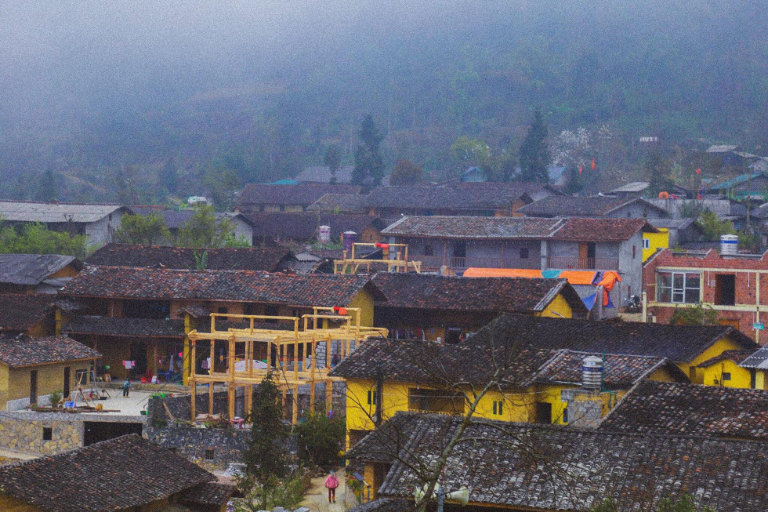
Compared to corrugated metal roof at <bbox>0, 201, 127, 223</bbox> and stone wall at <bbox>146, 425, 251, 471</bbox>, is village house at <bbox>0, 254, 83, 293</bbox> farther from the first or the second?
stone wall at <bbox>146, 425, 251, 471</bbox>

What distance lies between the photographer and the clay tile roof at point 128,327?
38250 mm

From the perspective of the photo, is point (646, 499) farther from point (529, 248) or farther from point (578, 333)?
point (529, 248)

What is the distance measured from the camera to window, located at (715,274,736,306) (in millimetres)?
44094

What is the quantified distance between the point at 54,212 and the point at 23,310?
24.4m

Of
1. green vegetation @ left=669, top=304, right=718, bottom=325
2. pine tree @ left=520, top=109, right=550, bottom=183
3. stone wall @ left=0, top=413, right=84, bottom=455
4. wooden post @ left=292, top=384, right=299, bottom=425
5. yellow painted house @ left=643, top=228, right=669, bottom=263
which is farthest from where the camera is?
pine tree @ left=520, top=109, right=550, bottom=183

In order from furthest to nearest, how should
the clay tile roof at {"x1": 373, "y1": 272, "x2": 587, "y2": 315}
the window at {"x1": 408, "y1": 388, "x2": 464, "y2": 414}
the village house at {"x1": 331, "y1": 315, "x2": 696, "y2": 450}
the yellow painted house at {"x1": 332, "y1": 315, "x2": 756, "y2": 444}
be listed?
the clay tile roof at {"x1": 373, "y1": 272, "x2": 587, "y2": 315} < the window at {"x1": 408, "y1": 388, "x2": 464, "y2": 414} < the yellow painted house at {"x1": 332, "y1": 315, "x2": 756, "y2": 444} < the village house at {"x1": 331, "y1": 315, "x2": 696, "y2": 450}

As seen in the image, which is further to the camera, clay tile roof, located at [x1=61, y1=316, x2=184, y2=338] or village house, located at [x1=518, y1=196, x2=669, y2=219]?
village house, located at [x1=518, y1=196, x2=669, y2=219]

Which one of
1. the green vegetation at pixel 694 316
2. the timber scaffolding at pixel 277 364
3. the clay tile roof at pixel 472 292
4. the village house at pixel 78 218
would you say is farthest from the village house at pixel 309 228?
the timber scaffolding at pixel 277 364

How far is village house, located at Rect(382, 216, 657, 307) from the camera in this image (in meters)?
46.4

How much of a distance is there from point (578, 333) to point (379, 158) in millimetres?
61827

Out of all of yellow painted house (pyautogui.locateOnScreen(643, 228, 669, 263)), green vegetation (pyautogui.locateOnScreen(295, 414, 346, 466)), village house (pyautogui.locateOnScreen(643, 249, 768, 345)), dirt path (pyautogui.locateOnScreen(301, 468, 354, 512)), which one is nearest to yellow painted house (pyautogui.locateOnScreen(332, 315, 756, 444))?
green vegetation (pyautogui.locateOnScreen(295, 414, 346, 466))

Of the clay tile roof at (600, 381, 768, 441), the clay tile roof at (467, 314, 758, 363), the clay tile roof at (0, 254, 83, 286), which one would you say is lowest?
the clay tile roof at (600, 381, 768, 441)

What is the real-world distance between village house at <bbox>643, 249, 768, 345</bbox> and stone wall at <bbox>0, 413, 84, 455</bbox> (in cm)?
2342

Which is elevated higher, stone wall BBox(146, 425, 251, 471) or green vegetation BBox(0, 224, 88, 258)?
green vegetation BBox(0, 224, 88, 258)
